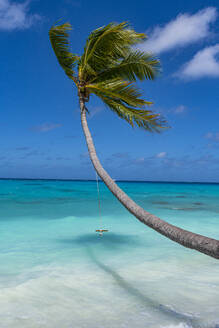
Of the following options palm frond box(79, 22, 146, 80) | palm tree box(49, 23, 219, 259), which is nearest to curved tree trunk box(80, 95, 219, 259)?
palm tree box(49, 23, 219, 259)

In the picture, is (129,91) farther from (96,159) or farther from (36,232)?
(36,232)

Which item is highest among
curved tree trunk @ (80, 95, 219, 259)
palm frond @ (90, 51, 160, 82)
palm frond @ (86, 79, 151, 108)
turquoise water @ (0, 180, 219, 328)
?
palm frond @ (90, 51, 160, 82)

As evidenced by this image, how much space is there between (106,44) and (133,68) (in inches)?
32.3

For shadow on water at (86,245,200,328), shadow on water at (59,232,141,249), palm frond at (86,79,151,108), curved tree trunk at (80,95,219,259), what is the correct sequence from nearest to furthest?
curved tree trunk at (80,95,219,259), shadow on water at (86,245,200,328), palm frond at (86,79,151,108), shadow on water at (59,232,141,249)

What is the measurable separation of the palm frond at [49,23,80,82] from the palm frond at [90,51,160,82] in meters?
0.63

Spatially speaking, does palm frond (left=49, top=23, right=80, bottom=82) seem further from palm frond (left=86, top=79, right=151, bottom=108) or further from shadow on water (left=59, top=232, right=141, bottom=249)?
shadow on water (left=59, top=232, right=141, bottom=249)

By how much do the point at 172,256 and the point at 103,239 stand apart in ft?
9.25

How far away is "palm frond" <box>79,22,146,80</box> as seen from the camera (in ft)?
21.0

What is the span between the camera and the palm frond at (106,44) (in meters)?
6.39

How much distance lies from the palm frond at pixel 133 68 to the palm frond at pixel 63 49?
63 centimetres

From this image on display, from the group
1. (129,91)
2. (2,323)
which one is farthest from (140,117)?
(2,323)

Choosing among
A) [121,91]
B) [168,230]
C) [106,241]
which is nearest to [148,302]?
[168,230]

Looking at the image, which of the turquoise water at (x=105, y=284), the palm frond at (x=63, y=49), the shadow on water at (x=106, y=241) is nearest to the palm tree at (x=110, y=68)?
the palm frond at (x=63, y=49)

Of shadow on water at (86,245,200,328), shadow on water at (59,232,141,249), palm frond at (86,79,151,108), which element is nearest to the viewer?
shadow on water at (86,245,200,328)
